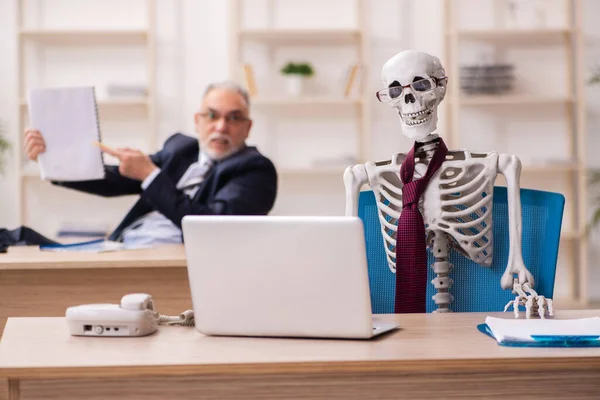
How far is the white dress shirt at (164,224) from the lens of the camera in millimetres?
3285

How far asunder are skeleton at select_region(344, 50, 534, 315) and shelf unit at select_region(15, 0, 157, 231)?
2.99 metres

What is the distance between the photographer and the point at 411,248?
198 cm

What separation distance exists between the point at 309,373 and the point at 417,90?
94 cm

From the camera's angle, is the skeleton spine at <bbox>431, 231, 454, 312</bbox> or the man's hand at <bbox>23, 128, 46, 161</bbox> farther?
the man's hand at <bbox>23, 128, 46, 161</bbox>

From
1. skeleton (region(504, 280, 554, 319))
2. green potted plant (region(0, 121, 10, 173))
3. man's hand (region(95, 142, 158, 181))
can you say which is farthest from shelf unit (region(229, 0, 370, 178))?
skeleton (region(504, 280, 554, 319))

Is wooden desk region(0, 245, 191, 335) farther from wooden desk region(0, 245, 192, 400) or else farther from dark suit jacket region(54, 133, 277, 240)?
dark suit jacket region(54, 133, 277, 240)

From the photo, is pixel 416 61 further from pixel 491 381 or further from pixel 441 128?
pixel 441 128

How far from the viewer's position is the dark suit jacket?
3062 mm

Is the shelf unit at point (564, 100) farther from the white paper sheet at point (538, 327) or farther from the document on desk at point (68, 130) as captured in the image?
the white paper sheet at point (538, 327)

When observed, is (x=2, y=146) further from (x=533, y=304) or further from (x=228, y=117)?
(x=533, y=304)

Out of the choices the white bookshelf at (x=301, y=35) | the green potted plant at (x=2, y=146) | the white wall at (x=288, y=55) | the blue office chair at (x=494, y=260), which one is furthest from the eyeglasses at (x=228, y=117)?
the green potted plant at (x=2, y=146)

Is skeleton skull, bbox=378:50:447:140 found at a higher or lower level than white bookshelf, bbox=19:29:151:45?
lower

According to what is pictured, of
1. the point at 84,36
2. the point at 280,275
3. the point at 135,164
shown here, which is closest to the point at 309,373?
the point at 280,275

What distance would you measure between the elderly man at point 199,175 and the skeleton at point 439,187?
117cm
